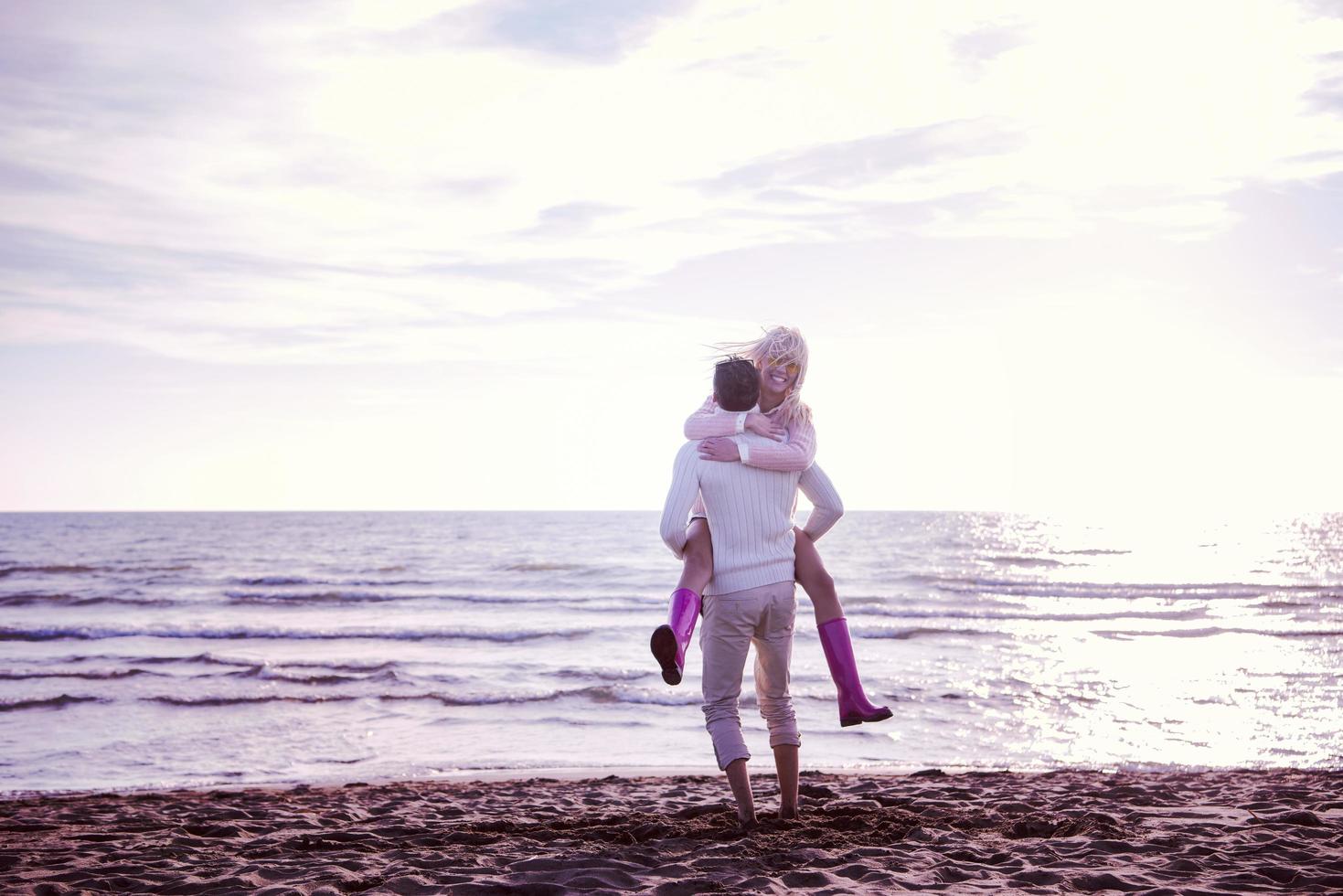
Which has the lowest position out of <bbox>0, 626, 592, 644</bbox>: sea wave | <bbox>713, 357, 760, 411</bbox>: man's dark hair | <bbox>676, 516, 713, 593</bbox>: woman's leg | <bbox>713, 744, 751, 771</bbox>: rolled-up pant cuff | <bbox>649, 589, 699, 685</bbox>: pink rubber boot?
<bbox>0, 626, 592, 644</bbox>: sea wave

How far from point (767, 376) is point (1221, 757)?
5674mm

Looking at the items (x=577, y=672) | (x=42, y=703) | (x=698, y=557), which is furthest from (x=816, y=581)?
(x=42, y=703)

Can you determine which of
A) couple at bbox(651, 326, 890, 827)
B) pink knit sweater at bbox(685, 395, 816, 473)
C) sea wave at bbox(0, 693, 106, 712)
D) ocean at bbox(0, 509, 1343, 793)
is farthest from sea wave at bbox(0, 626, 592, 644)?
pink knit sweater at bbox(685, 395, 816, 473)

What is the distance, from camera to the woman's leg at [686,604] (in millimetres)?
3755

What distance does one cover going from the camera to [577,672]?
39.5 feet

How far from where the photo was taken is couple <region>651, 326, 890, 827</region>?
4.07 metres

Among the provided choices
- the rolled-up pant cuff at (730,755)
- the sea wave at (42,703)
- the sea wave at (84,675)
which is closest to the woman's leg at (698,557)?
the rolled-up pant cuff at (730,755)

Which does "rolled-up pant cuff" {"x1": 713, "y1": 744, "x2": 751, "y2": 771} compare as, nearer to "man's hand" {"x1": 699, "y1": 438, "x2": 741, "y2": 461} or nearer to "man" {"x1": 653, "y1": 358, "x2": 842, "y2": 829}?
"man" {"x1": 653, "y1": 358, "x2": 842, "y2": 829}

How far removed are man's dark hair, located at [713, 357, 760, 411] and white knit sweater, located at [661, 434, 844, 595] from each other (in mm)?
143

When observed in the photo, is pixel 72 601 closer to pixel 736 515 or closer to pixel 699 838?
pixel 699 838

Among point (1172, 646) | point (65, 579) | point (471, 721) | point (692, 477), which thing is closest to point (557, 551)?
point (65, 579)

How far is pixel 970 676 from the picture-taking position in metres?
11.4

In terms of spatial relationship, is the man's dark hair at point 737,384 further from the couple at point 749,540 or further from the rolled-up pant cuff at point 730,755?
the rolled-up pant cuff at point 730,755

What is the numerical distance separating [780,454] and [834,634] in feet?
2.64
